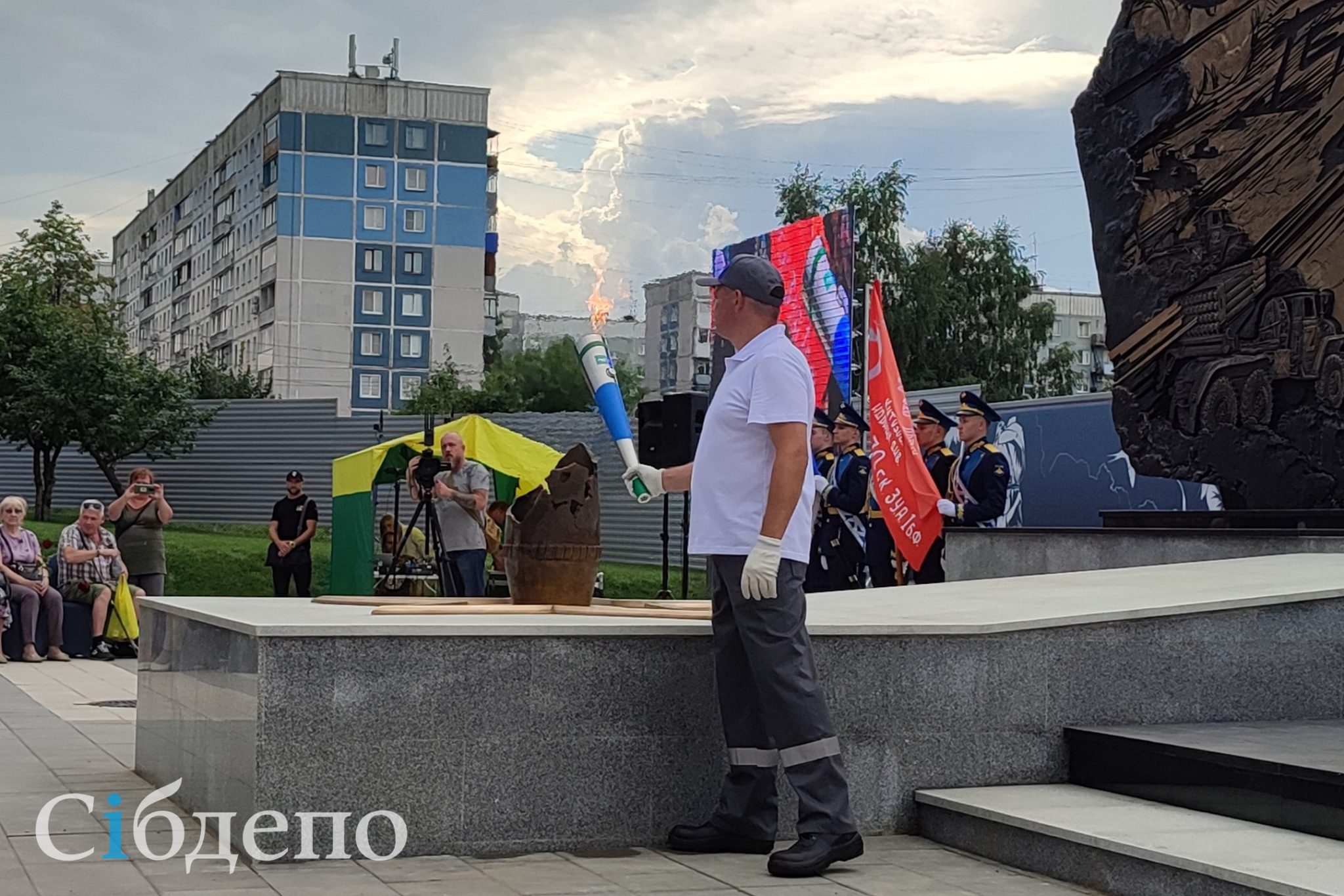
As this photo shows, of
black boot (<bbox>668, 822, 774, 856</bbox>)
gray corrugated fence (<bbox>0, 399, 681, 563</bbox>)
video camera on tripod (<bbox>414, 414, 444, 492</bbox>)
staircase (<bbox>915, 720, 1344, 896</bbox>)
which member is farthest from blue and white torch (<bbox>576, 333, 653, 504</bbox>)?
gray corrugated fence (<bbox>0, 399, 681, 563</bbox>)

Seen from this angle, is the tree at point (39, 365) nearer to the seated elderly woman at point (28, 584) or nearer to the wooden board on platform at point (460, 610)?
the seated elderly woman at point (28, 584)

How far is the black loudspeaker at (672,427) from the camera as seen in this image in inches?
570

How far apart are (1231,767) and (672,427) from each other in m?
9.27

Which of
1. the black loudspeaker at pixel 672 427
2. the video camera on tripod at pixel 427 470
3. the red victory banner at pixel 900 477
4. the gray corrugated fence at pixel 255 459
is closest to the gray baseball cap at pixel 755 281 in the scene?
the red victory banner at pixel 900 477

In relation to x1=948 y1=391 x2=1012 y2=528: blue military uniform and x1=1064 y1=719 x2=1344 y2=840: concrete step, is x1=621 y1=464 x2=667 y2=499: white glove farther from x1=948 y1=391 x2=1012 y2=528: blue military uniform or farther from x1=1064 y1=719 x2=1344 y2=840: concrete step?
x1=948 y1=391 x2=1012 y2=528: blue military uniform

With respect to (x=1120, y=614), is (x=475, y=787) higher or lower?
lower

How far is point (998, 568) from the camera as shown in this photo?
1198cm

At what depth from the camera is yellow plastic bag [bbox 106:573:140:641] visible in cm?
1488

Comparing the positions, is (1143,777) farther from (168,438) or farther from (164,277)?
(164,277)

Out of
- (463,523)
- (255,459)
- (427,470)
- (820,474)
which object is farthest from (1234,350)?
(255,459)

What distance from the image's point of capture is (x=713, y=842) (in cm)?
584

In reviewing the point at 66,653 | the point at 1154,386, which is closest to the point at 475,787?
the point at 1154,386

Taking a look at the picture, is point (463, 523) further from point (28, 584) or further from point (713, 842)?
point (713, 842)

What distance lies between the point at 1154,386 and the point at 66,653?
974 centimetres
